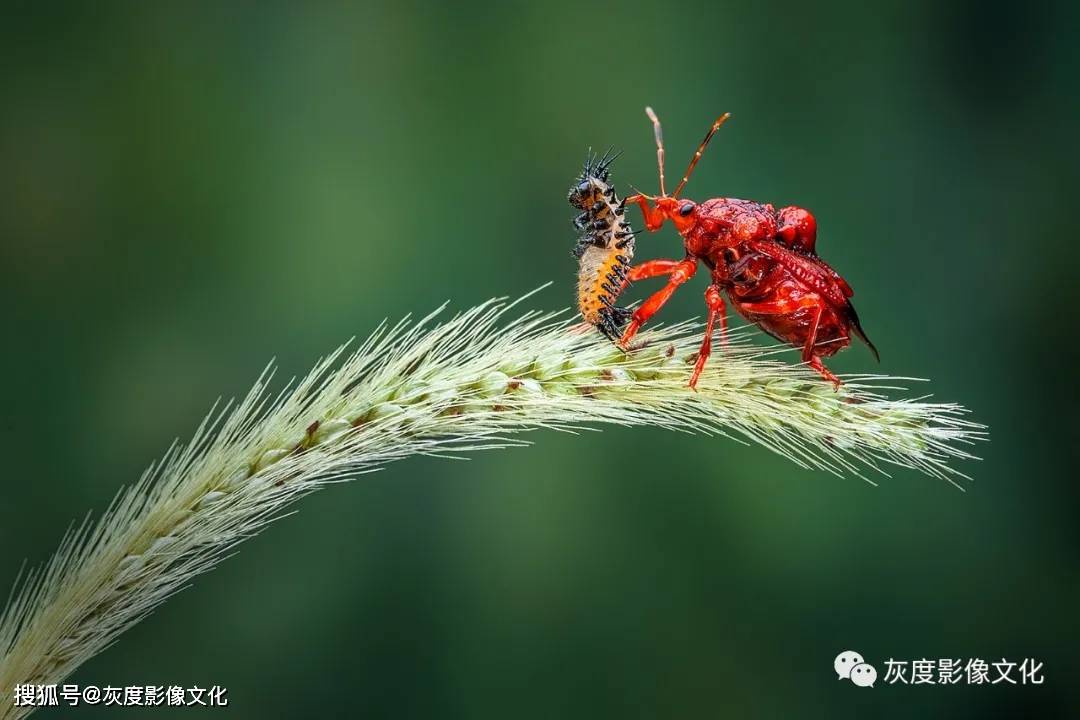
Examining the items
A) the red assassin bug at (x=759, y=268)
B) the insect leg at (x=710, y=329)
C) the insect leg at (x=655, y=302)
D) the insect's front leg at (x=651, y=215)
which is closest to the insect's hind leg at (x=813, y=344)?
the red assassin bug at (x=759, y=268)

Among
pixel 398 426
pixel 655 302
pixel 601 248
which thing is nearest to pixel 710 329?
pixel 655 302

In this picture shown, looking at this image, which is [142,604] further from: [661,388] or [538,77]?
[538,77]

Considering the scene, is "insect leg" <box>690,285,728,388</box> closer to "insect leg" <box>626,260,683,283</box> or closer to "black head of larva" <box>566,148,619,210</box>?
"insect leg" <box>626,260,683,283</box>

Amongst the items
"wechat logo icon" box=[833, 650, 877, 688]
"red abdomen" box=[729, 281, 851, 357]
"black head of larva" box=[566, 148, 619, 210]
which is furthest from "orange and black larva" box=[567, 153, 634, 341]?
"wechat logo icon" box=[833, 650, 877, 688]

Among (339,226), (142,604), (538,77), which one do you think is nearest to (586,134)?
(538,77)

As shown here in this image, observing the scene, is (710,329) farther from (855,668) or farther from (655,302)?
(855,668)
